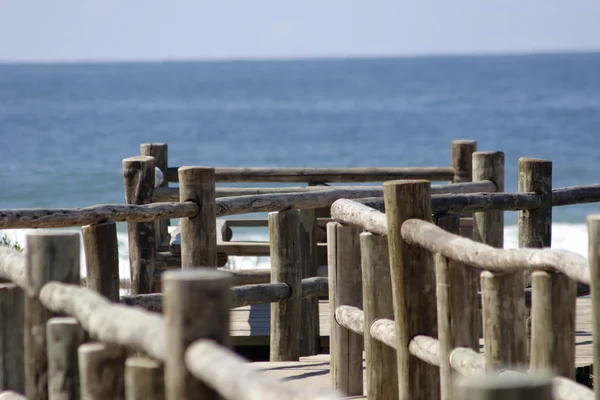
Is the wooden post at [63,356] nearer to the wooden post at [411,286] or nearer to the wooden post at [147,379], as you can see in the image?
the wooden post at [147,379]

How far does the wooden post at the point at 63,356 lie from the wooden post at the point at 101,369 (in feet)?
0.64

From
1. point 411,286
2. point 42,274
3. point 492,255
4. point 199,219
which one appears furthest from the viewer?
point 199,219

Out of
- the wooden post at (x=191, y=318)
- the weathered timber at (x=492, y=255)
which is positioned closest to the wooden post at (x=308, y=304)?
the weathered timber at (x=492, y=255)

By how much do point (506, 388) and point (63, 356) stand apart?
161 cm

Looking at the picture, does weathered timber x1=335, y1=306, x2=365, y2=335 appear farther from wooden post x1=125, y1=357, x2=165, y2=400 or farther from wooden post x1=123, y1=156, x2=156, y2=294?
wooden post x1=125, y1=357, x2=165, y2=400

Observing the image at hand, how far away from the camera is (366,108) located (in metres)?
73.4

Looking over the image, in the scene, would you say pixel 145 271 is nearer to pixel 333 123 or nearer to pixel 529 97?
pixel 333 123

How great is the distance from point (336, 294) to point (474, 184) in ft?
7.65

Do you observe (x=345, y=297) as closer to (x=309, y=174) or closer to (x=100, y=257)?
(x=100, y=257)

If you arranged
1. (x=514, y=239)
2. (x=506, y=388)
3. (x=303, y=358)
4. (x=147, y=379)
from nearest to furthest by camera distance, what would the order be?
(x=506, y=388)
(x=147, y=379)
(x=303, y=358)
(x=514, y=239)

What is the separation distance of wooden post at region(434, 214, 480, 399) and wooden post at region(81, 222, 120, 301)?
69.4 inches

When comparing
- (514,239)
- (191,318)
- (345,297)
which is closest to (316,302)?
(345,297)

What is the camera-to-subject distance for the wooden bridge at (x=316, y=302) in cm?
226

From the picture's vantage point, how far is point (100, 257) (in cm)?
478
